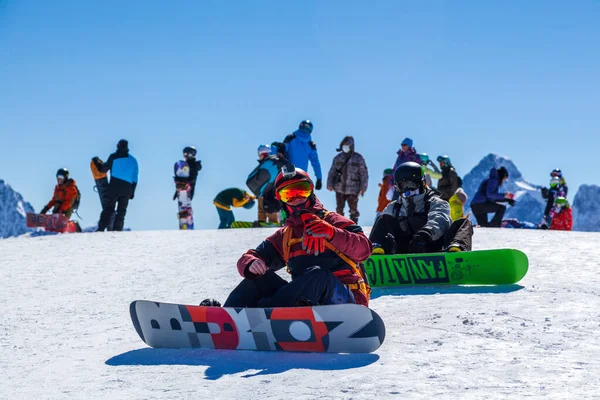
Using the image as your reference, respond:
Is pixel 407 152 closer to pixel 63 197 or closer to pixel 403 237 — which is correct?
pixel 403 237

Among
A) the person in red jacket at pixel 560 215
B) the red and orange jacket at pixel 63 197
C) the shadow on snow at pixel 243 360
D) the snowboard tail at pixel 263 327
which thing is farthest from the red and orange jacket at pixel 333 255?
the person in red jacket at pixel 560 215

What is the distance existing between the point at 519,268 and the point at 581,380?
3.54m

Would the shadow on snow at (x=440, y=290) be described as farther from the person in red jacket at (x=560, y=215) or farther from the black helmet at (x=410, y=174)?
the person in red jacket at (x=560, y=215)

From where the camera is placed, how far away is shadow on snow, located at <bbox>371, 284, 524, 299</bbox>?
7113mm

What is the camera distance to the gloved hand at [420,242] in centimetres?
756

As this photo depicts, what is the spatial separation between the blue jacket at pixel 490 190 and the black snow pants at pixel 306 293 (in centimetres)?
1197

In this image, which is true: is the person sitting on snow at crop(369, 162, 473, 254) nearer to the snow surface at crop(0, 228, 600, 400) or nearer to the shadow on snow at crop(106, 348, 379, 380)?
the snow surface at crop(0, 228, 600, 400)

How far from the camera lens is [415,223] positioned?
8.05m

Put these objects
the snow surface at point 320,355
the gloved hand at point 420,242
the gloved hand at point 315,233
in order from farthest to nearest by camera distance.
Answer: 1. the gloved hand at point 420,242
2. the gloved hand at point 315,233
3. the snow surface at point 320,355

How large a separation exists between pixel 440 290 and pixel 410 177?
1294mm

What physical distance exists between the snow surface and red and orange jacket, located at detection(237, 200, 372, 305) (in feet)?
1.66

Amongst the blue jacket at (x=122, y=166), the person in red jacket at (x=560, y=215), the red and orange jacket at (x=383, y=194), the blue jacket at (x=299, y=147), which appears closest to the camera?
the blue jacket at (x=299, y=147)

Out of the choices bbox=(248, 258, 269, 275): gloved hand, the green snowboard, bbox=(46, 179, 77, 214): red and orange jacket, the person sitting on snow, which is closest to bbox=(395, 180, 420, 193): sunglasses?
the person sitting on snow

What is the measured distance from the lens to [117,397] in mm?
4020
